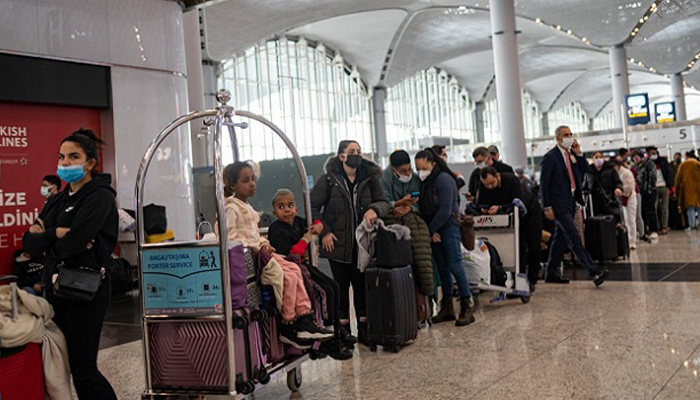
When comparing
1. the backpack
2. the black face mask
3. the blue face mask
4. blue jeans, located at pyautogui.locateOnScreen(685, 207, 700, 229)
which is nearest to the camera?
the blue face mask

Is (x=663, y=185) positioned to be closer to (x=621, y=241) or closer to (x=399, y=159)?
(x=621, y=241)

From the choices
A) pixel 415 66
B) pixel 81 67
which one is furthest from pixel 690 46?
pixel 81 67

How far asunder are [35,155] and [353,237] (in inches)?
186

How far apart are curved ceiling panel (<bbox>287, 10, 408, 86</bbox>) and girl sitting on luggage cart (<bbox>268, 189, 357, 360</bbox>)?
954 inches

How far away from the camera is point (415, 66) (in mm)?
36062

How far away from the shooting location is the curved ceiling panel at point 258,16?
23234mm

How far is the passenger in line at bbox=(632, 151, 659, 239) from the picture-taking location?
42.9 feet

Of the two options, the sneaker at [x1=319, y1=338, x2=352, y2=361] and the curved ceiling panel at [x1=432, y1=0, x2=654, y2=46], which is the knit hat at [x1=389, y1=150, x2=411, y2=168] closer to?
the sneaker at [x1=319, y1=338, x2=352, y2=361]

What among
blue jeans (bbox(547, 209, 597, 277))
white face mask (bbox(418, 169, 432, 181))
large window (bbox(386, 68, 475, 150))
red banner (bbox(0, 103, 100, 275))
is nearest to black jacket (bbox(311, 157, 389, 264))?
white face mask (bbox(418, 169, 432, 181))

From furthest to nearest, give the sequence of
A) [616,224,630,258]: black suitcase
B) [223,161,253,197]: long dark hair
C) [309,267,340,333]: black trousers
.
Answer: [616,224,630,258]: black suitcase < [309,267,340,333]: black trousers < [223,161,253,197]: long dark hair

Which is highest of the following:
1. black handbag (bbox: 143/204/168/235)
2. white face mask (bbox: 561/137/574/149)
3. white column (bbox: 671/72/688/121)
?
white column (bbox: 671/72/688/121)

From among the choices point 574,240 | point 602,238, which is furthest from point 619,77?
point 574,240

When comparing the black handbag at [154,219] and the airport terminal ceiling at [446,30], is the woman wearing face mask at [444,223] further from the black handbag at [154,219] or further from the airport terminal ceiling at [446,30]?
the airport terminal ceiling at [446,30]

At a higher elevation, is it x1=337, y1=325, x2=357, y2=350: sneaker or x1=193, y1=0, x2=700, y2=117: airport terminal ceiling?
x1=193, y1=0, x2=700, y2=117: airport terminal ceiling
